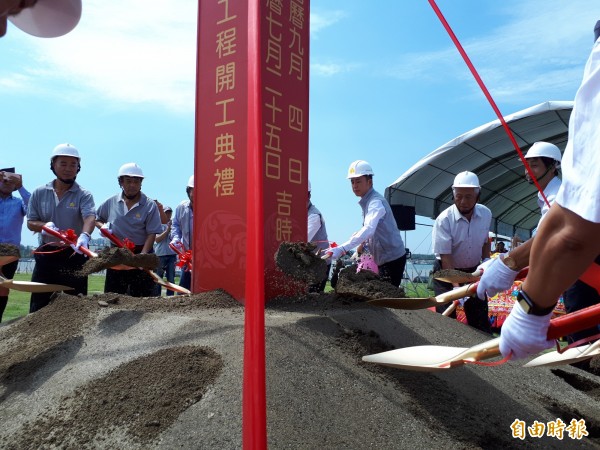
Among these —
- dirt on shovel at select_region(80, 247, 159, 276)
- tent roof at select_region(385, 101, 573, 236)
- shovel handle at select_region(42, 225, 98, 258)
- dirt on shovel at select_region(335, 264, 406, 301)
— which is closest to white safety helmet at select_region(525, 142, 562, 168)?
dirt on shovel at select_region(335, 264, 406, 301)

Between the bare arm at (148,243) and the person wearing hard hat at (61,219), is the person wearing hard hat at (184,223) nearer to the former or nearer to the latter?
the bare arm at (148,243)

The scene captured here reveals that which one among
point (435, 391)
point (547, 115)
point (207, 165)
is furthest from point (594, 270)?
point (547, 115)

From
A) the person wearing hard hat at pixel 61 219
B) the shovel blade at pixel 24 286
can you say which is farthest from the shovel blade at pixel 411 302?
the person wearing hard hat at pixel 61 219

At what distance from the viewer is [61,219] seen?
4.68 meters

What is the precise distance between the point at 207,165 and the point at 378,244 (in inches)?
76.6

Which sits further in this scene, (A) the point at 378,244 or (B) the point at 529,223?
(B) the point at 529,223

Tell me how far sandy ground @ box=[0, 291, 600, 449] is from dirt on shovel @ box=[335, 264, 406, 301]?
0.11m

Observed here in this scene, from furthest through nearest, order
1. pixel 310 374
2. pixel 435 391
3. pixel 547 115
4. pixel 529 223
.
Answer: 1. pixel 529 223
2. pixel 547 115
3. pixel 435 391
4. pixel 310 374

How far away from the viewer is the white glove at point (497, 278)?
95.3 inches

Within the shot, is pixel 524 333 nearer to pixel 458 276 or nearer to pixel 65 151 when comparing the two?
pixel 458 276

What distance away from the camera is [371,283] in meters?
3.53

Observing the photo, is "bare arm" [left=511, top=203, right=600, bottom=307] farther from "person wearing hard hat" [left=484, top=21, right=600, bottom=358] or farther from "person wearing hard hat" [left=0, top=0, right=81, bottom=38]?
"person wearing hard hat" [left=0, top=0, right=81, bottom=38]

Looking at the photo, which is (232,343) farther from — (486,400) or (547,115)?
(547,115)

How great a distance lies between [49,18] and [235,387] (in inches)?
64.9
